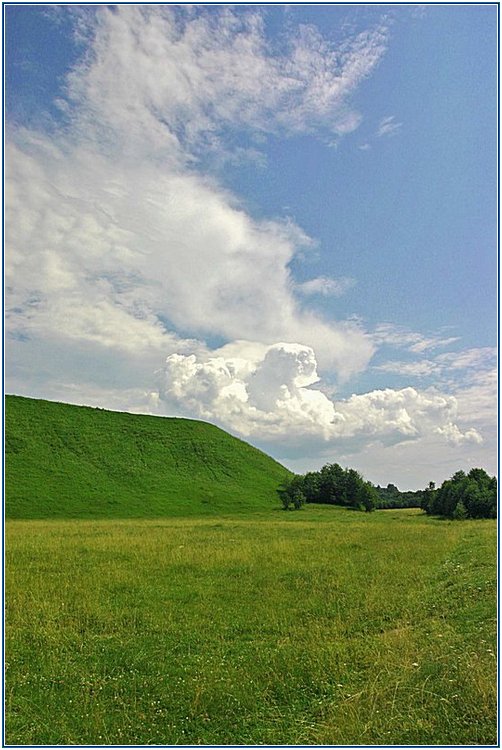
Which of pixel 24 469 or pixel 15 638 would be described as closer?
pixel 15 638

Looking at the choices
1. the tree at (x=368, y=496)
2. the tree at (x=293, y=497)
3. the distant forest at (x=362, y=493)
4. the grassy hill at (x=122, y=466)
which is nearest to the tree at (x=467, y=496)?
the distant forest at (x=362, y=493)

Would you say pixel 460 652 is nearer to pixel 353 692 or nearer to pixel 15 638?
pixel 353 692

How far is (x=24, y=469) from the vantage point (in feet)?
222

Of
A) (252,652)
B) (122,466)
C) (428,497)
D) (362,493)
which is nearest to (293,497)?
(362,493)

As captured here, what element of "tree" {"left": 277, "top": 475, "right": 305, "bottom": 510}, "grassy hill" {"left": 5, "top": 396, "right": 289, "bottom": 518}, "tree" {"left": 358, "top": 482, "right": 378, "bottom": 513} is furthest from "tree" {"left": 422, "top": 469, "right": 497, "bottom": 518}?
"grassy hill" {"left": 5, "top": 396, "right": 289, "bottom": 518}

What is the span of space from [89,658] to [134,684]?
→ 61.3 inches

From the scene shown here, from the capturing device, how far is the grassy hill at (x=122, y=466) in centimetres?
6191

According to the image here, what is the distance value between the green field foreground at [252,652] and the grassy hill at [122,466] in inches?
1720

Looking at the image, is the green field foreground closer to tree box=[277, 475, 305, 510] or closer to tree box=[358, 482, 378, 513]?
tree box=[358, 482, 378, 513]

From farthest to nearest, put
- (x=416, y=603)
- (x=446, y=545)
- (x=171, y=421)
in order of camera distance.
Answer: (x=171, y=421) → (x=446, y=545) → (x=416, y=603)

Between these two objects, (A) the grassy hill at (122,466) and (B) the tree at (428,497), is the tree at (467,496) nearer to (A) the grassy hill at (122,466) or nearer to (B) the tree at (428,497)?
(B) the tree at (428,497)

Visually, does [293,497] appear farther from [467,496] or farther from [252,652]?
[252,652]

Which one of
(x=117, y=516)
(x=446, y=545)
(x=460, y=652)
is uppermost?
(x=460, y=652)

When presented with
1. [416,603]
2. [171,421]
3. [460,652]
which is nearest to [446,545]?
[416,603]
